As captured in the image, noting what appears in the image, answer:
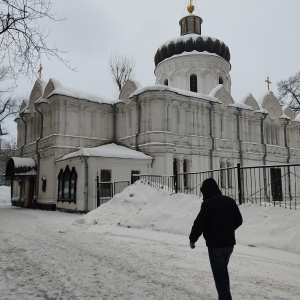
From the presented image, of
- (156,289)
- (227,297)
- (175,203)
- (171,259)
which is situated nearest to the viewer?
(227,297)

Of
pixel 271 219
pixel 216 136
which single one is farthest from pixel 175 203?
pixel 216 136

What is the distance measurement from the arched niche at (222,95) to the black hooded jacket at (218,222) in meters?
23.3

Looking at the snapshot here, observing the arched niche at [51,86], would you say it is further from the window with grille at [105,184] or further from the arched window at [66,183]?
the window with grille at [105,184]

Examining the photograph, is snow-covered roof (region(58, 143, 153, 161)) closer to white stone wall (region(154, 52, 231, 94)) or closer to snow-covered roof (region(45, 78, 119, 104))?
snow-covered roof (region(45, 78, 119, 104))

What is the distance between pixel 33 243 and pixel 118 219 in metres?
4.41

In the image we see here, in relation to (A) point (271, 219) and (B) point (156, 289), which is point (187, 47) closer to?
(A) point (271, 219)

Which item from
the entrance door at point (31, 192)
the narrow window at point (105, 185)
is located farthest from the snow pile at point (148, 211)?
the entrance door at point (31, 192)

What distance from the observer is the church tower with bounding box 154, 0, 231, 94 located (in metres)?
31.2

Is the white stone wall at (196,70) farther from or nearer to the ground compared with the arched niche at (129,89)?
farther from the ground

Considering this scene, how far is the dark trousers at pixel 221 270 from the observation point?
169 inches

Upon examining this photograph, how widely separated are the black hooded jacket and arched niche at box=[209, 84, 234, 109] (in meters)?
23.3

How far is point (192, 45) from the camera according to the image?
104 feet

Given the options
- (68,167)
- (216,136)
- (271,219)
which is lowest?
(271,219)

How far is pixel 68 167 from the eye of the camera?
21.6 m
